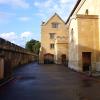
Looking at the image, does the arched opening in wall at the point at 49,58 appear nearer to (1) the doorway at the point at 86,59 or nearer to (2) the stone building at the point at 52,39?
(2) the stone building at the point at 52,39

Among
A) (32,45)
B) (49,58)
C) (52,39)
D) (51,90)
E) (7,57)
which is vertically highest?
(32,45)

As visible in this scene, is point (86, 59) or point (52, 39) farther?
point (52, 39)

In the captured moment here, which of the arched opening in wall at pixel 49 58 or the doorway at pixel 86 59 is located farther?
the arched opening in wall at pixel 49 58

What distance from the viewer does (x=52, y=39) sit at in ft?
239

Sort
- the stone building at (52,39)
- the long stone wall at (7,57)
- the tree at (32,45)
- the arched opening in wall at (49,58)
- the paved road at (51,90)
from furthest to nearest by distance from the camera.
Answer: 1. the tree at (32,45)
2. the arched opening in wall at (49,58)
3. the stone building at (52,39)
4. the long stone wall at (7,57)
5. the paved road at (51,90)

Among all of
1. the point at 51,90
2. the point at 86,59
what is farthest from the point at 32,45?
the point at 51,90

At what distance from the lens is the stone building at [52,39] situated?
215 ft

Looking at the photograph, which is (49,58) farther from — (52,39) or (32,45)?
(32,45)

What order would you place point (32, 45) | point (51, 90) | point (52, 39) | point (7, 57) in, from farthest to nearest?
point (32, 45) < point (52, 39) < point (7, 57) < point (51, 90)

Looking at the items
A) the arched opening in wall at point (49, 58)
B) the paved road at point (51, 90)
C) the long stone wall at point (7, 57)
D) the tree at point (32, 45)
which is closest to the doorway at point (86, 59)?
the long stone wall at point (7, 57)

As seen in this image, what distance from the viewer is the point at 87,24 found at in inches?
1314

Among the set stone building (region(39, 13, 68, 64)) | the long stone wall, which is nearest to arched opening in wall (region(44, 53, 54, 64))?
stone building (region(39, 13, 68, 64))

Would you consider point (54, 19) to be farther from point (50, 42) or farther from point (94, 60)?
point (94, 60)

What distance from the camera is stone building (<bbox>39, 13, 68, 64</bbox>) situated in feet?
215
